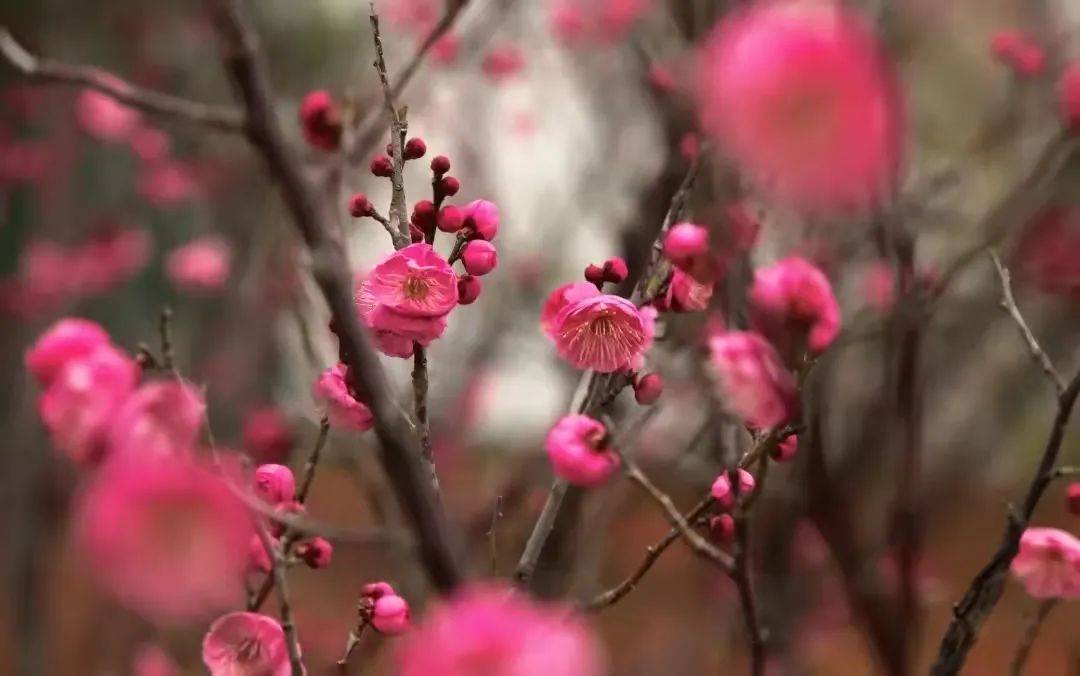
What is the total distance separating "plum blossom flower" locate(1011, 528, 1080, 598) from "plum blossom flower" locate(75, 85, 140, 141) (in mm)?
1520

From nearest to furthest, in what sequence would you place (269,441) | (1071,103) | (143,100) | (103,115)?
(143,100) < (1071,103) < (269,441) < (103,115)

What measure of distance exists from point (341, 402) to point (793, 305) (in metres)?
0.18

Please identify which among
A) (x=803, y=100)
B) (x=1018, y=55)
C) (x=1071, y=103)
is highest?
(x=1018, y=55)

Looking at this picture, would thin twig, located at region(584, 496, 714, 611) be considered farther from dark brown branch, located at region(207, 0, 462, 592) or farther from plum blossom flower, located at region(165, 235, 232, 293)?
plum blossom flower, located at region(165, 235, 232, 293)

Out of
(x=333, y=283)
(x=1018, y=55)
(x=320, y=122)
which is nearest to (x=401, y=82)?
(x=320, y=122)

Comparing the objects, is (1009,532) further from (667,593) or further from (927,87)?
(927,87)

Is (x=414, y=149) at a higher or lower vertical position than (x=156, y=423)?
higher

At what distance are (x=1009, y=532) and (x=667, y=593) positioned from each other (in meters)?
1.23

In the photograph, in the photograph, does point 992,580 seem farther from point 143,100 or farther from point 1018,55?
point 1018,55

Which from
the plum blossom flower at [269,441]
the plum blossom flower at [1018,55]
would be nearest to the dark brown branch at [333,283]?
the plum blossom flower at [269,441]

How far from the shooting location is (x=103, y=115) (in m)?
1.71

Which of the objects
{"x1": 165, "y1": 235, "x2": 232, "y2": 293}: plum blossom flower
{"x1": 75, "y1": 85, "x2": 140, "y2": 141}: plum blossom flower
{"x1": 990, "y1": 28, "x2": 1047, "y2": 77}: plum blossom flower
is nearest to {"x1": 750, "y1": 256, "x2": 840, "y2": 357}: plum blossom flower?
{"x1": 990, "y1": 28, "x2": 1047, "y2": 77}: plum blossom flower

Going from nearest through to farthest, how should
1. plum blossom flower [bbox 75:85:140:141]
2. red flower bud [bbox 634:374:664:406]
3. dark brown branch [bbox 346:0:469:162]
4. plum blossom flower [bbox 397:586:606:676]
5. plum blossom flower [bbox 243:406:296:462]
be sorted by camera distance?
plum blossom flower [bbox 397:586:606:676]
red flower bud [bbox 634:374:664:406]
dark brown branch [bbox 346:0:469:162]
plum blossom flower [bbox 243:406:296:462]
plum blossom flower [bbox 75:85:140:141]

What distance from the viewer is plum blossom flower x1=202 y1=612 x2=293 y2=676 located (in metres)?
0.39
